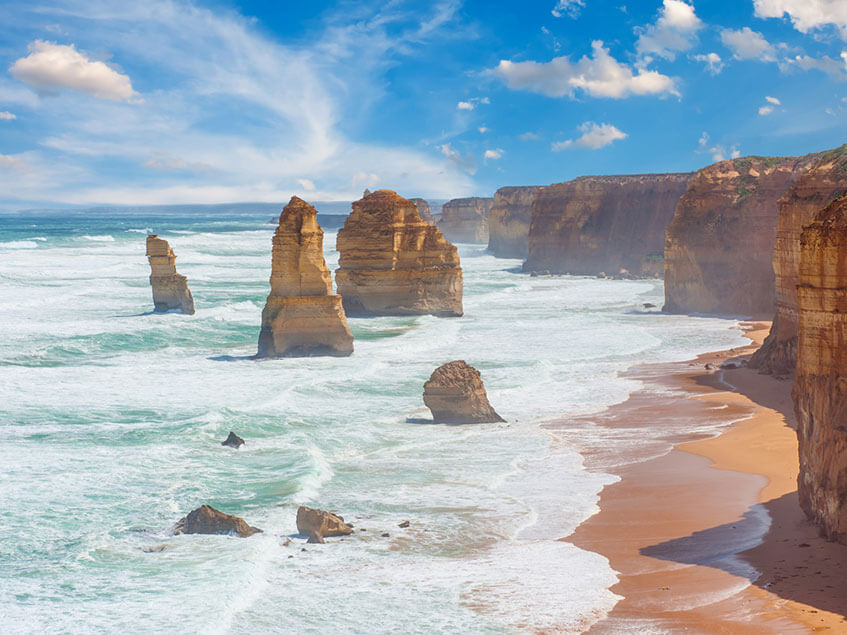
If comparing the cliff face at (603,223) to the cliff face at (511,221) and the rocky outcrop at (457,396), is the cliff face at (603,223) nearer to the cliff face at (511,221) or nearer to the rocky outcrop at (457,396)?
the cliff face at (511,221)

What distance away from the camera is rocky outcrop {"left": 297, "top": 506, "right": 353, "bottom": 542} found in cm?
1316

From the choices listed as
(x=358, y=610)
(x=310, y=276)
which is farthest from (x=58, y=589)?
(x=310, y=276)

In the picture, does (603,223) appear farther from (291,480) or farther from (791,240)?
(291,480)

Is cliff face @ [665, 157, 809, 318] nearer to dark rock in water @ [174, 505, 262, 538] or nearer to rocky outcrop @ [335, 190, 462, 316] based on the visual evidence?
rocky outcrop @ [335, 190, 462, 316]

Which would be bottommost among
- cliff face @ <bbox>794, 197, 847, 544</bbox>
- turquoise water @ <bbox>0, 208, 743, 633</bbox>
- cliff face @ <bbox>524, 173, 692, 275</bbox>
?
turquoise water @ <bbox>0, 208, 743, 633</bbox>

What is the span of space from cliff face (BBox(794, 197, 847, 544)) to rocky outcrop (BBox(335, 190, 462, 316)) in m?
31.2

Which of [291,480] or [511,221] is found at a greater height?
[511,221]

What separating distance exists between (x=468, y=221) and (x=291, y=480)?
13616 cm

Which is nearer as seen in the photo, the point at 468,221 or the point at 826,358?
the point at 826,358

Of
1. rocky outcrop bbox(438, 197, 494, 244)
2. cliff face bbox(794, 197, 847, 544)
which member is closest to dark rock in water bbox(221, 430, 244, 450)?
cliff face bbox(794, 197, 847, 544)

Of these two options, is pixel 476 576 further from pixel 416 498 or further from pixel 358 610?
pixel 416 498

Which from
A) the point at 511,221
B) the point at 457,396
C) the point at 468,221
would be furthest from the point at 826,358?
the point at 468,221

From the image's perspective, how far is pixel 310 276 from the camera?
98.6 ft

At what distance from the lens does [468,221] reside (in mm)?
151000
